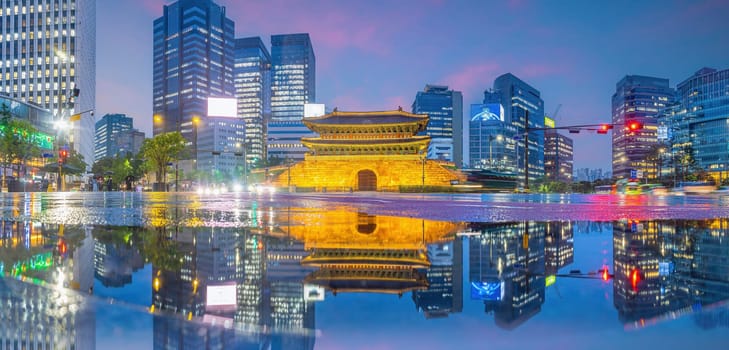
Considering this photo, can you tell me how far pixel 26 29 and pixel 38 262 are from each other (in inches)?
4299

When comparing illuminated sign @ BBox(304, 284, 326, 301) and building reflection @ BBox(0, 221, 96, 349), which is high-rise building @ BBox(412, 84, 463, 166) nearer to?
building reflection @ BBox(0, 221, 96, 349)

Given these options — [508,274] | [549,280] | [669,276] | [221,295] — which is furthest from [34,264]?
[669,276]

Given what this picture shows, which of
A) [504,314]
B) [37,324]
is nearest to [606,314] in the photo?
[504,314]

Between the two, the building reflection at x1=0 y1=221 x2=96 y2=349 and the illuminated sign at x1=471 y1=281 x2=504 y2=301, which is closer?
the building reflection at x1=0 y1=221 x2=96 y2=349

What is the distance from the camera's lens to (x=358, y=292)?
2557 millimetres

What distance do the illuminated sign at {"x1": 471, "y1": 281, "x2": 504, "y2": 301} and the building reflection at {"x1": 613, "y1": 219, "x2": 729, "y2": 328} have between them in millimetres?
679

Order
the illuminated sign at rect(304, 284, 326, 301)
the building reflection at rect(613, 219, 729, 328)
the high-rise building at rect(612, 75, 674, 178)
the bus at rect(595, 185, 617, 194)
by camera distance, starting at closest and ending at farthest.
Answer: the building reflection at rect(613, 219, 729, 328)
the illuminated sign at rect(304, 284, 326, 301)
the bus at rect(595, 185, 617, 194)
the high-rise building at rect(612, 75, 674, 178)

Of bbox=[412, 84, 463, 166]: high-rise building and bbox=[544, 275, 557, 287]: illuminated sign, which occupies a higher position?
bbox=[412, 84, 463, 166]: high-rise building

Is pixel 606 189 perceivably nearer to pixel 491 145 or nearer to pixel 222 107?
pixel 222 107

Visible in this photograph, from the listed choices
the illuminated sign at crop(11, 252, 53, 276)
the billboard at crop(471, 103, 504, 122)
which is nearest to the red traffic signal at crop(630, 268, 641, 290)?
the illuminated sign at crop(11, 252, 53, 276)

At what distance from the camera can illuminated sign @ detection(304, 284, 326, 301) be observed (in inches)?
96.0

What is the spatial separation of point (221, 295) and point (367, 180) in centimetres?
5409

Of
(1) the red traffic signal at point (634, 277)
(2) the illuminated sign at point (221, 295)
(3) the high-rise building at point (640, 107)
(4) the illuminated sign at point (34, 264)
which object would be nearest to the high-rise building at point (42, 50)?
(4) the illuminated sign at point (34, 264)

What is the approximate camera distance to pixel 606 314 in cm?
216
